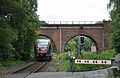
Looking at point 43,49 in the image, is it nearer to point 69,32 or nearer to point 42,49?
point 42,49

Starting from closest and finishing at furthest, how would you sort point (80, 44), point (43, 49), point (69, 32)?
point (80, 44), point (43, 49), point (69, 32)

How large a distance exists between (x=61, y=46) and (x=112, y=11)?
27117 millimetres

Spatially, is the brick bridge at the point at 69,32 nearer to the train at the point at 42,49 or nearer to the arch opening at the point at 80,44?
the arch opening at the point at 80,44

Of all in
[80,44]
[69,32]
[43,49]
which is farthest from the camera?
[69,32]

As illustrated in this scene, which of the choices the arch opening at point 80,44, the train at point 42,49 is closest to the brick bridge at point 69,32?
the arch opening at point 80,44

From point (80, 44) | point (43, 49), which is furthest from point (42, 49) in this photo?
point (80, 44)

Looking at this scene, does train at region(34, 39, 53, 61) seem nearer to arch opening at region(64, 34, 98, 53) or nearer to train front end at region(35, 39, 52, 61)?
train front end at region(35, 39, 52, 61)

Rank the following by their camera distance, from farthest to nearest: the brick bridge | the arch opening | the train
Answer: the brick bridge → the train → the arch opening

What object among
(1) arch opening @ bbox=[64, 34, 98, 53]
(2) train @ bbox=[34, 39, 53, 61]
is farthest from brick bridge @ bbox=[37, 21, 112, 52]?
(2) train @ bbox=[34, 39, 53, 61]

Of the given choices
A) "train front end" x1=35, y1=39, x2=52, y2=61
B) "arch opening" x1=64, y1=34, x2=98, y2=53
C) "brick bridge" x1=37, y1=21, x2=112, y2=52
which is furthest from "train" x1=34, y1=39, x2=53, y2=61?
"brick bridge" x1=37, y1=21, x2=112, y2=52

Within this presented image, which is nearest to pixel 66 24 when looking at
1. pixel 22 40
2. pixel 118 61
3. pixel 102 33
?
pixel 102 33

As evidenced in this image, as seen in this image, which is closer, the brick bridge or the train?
the train

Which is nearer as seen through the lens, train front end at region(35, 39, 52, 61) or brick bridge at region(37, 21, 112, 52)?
train front end at region(35, 39, 52, 61)

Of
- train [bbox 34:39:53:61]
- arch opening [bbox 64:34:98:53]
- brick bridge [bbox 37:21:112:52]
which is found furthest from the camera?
brick bridge [bbox 37:21:112:52]
